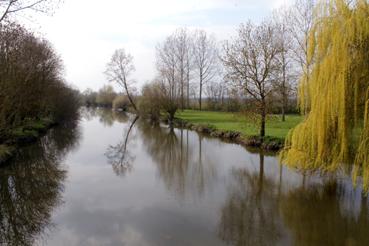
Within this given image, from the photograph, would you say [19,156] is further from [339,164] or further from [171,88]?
[171,88]

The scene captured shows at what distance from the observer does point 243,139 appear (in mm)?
19547

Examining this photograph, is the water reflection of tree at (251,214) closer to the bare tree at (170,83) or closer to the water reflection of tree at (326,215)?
the water reflection of tree at (326,215)

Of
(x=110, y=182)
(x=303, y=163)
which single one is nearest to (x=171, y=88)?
(x=110, y=182)

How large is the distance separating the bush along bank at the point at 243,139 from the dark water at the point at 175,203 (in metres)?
2.28

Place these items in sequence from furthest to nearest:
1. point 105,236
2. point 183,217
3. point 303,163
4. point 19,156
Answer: point 19,156, point 303,163, point 183,217, point 105,236

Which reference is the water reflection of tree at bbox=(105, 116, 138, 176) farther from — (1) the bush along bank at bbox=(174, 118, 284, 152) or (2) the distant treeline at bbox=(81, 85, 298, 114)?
(2) the distant treeline at bbox=(81, 85, 298, 114)

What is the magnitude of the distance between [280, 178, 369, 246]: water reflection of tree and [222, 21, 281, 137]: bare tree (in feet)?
27.8

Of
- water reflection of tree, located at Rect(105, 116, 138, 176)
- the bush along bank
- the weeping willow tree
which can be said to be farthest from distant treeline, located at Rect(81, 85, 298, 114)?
the weeping willow tree

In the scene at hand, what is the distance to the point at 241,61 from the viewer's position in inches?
717

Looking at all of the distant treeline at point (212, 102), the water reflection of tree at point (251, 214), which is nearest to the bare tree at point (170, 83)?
the distant treeline at point (212, 102)

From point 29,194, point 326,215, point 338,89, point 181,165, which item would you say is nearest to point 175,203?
point 326,215

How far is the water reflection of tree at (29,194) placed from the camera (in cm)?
721

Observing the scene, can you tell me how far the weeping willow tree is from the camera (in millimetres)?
7367

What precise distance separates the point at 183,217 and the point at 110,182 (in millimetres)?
4385
